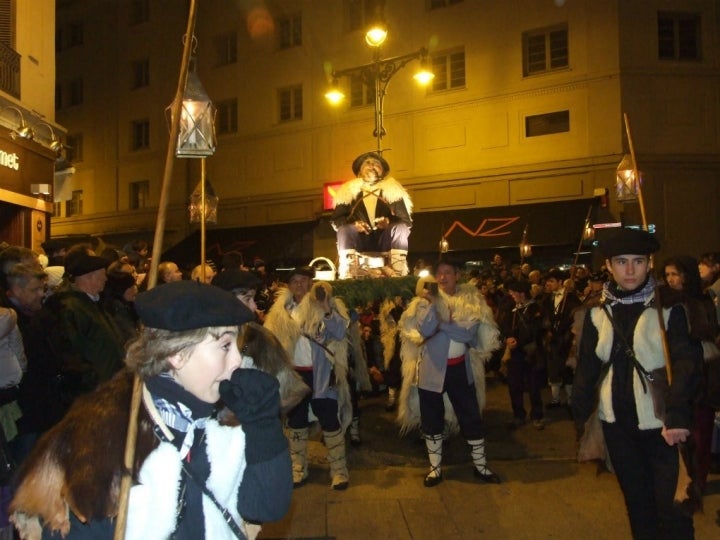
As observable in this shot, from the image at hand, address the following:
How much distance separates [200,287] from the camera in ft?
6.38

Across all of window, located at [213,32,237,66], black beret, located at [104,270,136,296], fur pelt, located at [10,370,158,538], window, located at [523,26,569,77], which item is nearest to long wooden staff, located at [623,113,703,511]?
fur pelt, located at [10,370,158,538]

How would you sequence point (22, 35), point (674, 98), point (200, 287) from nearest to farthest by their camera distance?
point (200, 287) → point (22, 35) → point (674, 98)

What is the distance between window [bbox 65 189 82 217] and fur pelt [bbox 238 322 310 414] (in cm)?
2614

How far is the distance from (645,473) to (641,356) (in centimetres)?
64

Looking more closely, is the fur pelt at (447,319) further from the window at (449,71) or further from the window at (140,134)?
the window at (140,134)

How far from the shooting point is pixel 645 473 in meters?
3.54

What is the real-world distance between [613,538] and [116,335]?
3935 mm

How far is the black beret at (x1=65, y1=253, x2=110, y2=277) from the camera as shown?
4547 millimetres

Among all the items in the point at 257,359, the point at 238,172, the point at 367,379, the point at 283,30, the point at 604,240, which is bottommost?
the point at 367,379

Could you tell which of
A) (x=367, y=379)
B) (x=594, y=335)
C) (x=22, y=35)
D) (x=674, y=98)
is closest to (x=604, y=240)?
(x=594, y=335)

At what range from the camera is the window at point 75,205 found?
89.5 ft

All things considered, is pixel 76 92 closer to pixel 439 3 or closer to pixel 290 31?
pixel 290 31

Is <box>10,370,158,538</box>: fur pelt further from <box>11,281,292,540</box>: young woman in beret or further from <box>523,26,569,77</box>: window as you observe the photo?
<box>523,26,569,77</box>: window

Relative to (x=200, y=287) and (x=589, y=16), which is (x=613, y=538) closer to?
(x=200, y=287)
